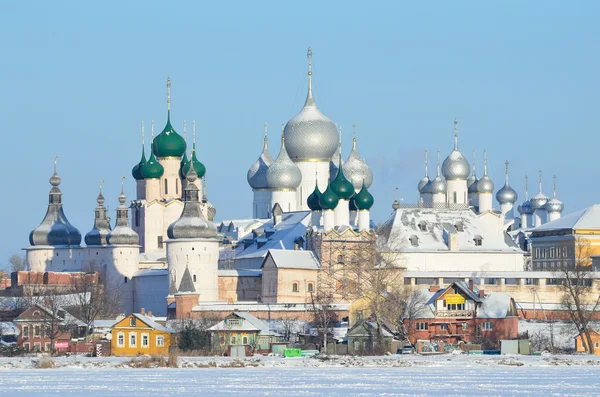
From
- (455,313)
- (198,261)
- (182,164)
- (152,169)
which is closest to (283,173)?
(182,164)

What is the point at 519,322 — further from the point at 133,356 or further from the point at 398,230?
the point at 133,356

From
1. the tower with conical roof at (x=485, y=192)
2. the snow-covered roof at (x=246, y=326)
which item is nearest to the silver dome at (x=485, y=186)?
the tower with conical roof at (x=485, y=192)

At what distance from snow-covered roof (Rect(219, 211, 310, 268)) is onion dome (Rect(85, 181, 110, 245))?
18.2ft

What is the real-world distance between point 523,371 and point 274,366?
7.72m

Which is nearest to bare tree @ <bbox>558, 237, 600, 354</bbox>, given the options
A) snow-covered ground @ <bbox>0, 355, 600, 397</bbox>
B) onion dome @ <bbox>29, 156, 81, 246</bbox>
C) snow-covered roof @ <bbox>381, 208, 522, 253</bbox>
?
snow-covered roof @ <bbox>381, 208, 522, 253</bbox>

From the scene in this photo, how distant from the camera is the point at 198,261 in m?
83.3

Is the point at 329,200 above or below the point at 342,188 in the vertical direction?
below

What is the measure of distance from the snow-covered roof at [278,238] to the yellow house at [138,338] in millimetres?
15580

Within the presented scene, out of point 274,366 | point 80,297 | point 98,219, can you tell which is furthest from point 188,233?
point 274,366

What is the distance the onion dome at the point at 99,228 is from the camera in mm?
92562

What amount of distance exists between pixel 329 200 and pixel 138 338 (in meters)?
15.6

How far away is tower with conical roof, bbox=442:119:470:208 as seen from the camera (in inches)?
4063

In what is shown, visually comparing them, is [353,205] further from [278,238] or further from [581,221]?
[581,221]

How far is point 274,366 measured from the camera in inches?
2362
